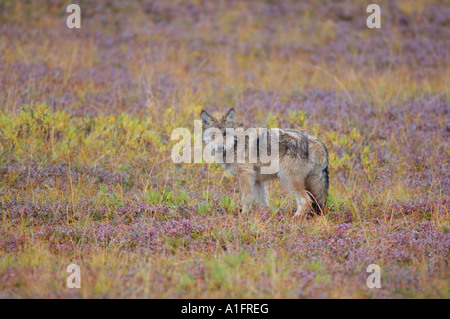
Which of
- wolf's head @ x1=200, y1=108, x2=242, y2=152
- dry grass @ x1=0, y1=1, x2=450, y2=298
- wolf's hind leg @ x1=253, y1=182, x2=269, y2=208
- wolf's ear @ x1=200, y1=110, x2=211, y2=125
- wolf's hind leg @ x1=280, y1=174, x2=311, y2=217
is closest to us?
dry grass @ x1=0, y1=1, x2=450, y2=298

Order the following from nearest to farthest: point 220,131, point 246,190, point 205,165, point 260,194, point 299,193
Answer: point 299,193 → point 246,190 → point 220,131 → point 260,194 → point 205,165

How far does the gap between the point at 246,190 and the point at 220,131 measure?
1.08 metres

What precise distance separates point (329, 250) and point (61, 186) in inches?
194

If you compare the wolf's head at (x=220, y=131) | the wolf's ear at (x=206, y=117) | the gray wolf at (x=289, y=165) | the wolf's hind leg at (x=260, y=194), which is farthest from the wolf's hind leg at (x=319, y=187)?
the wolf's ear at (x=206, y=117)

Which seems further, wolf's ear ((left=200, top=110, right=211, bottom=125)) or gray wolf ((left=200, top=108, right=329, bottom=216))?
wolf's ear ((left=200, top=110, right=211, bottom=125))

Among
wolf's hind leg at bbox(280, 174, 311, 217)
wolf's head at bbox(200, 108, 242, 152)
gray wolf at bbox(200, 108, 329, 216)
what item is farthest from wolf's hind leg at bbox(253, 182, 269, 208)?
wolf's head at bbox(200, 108, 242, 152)

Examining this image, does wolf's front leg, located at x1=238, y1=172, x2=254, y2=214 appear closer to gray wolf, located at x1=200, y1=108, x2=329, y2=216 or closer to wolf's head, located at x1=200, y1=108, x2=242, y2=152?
gray wolf, located at x1=200, y1=108, x2=329, y2=216

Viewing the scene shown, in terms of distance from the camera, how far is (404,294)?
4.86m

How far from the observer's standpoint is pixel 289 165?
23.6ft

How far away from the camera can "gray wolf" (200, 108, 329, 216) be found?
717 centimetres

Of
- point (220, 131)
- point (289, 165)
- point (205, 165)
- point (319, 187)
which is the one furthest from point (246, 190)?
point (205, 165)

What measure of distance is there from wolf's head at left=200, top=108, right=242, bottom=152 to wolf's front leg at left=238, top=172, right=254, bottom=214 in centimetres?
57

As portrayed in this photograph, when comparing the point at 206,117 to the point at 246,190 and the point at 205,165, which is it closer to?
the point at 246,190
